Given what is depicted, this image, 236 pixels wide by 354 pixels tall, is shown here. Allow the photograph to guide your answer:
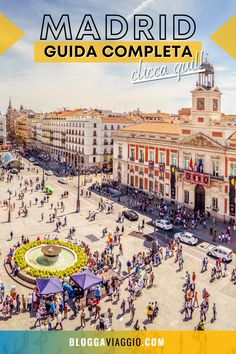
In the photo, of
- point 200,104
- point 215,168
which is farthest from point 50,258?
point 200,104

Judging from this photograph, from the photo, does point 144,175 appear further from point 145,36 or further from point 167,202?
point 145,36

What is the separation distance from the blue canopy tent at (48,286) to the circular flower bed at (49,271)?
256 cm

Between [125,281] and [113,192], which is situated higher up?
[113,192]

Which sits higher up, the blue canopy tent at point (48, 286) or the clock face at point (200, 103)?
the clock face at point (200, 103)

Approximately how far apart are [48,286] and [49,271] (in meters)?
3.76

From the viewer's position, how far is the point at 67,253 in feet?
108

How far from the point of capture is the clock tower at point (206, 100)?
1847 inches

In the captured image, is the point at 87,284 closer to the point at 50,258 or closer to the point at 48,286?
the point at 48,286

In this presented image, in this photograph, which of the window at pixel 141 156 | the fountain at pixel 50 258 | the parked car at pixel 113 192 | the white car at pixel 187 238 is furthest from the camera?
the window at pixel 141 156

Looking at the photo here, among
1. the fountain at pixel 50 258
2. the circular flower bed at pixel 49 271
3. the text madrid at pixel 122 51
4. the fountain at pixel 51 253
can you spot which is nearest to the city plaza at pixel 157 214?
the circular flower bed at pixel 49 271

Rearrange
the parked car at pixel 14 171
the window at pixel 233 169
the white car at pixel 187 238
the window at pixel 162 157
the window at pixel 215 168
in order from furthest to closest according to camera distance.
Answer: the parked car at pixel 14 171, the window at pixel 162 157, the window at pixel 215 168, the window at pixel 233 169, the white car at pixel 187 238

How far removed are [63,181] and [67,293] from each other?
1765 inches

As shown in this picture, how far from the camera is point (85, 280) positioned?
2555 centimetres

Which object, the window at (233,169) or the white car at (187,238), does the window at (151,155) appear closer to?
the window at (233,169)
